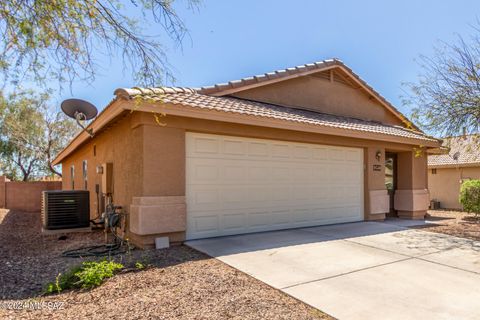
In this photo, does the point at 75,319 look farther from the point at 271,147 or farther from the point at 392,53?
the point at 392,53

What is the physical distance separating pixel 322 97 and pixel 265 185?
4678 mm

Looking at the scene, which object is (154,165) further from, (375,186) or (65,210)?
(375,186)

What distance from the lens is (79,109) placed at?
8.58 meters

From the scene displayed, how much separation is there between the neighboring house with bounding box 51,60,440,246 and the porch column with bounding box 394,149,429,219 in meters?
0.04

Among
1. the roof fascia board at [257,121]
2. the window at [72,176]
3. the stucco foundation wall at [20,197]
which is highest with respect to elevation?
the roof fascia board at [257,121]

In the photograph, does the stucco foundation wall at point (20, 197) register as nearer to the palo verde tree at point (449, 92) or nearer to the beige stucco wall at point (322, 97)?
the beige stucco wall at point (322, 97)

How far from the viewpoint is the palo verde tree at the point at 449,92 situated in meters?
9.85

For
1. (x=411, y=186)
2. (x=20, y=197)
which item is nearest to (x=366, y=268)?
(x=411, y=186)

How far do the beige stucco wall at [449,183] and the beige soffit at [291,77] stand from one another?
9.03m

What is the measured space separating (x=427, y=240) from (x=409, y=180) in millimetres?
4780

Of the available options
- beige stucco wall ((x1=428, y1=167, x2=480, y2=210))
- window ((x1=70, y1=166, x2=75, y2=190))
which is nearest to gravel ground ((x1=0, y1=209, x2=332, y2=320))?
window ((x1=70, y1=166, x2=75, y2=190))

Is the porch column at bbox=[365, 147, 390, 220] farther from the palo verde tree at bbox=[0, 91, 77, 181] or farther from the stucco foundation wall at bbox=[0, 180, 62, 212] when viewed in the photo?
the palo verde tree at bbox=[0, 91, 77, 181]

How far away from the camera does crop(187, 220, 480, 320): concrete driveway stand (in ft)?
13.0

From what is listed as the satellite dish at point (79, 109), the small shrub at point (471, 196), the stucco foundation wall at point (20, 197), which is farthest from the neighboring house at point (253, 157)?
the stucco foundation wall at point (20, 197)
